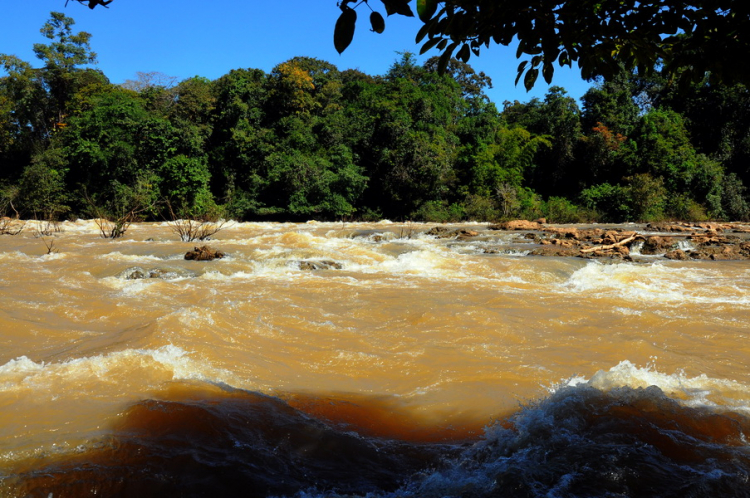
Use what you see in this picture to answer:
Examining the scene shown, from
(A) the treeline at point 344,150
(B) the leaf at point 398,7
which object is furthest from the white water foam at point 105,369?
(A) the treeline at point 344,150

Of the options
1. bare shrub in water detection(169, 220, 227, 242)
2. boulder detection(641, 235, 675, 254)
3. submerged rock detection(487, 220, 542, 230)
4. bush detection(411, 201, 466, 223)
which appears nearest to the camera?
boulder detection(641, 235, 675, 254)

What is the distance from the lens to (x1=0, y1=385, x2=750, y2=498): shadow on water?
6.43 ft

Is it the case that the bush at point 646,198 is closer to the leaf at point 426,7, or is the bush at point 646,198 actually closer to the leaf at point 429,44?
the leaf at point 429,44

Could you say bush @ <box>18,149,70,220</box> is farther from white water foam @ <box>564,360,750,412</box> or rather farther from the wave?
white water foam @ <box>564,360,750,412</box>

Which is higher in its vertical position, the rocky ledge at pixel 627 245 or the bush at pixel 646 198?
the bush at pixel 646 198

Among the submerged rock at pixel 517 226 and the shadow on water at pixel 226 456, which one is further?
the submerged rock at pixel 517 226

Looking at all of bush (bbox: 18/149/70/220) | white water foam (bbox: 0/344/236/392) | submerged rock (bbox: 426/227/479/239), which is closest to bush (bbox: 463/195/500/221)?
submerged rock (bbox: 426/227/479/239)

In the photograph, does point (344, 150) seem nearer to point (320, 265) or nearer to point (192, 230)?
point (192, 230)

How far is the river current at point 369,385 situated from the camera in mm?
2084

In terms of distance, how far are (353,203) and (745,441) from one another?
73.1 feet

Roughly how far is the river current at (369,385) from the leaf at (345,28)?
1792 millimetres

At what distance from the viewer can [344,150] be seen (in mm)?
24250

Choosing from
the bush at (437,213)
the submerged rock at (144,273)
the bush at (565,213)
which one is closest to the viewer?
the submerged rock at (144,273)

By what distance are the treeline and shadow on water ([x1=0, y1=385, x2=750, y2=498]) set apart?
18.7m
